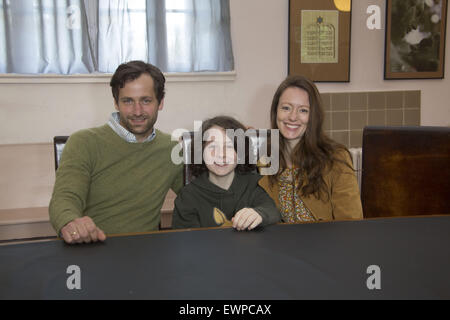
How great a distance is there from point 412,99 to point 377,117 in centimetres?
34

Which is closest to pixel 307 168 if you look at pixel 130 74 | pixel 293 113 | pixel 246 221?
pixel 293 113

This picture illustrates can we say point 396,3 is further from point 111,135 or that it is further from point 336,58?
point 111,135

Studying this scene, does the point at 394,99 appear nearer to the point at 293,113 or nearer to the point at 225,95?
the point at 225,95

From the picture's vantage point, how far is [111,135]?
4.68 feet

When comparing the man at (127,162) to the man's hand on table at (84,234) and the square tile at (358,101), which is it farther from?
the square tile at (358,101)

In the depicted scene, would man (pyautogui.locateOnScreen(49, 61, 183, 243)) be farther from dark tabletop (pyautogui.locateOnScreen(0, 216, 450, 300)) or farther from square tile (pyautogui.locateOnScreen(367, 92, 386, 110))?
square tile (pyautogui.locateOnScreen(367, 92, 386, 110))

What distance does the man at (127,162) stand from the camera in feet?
4.43

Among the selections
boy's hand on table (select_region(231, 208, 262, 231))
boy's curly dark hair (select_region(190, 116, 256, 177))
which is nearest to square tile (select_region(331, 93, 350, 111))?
boy's curly dark hair (select_region(190, 116, 256, 177))

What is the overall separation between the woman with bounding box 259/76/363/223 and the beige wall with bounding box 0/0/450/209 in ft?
4.22

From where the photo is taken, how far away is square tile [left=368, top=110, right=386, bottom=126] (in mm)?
2898

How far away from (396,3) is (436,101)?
A: 0.85 metres

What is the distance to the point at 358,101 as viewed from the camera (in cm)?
288
